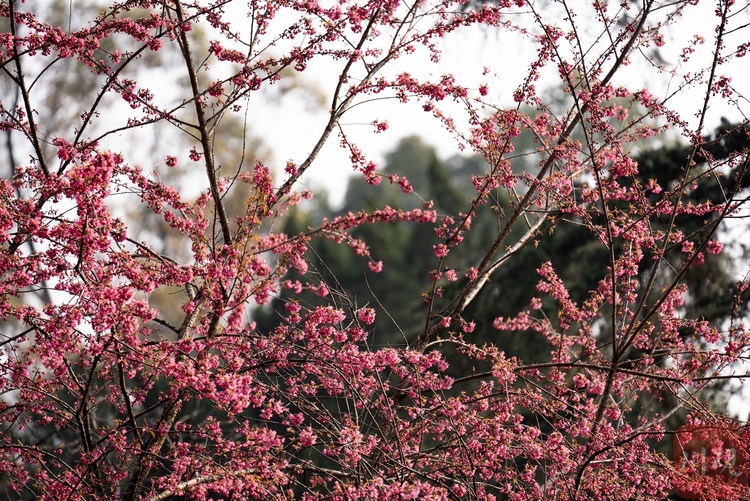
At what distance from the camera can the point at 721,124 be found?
7898 mm

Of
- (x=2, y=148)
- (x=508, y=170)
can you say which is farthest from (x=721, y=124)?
(x=2, y=148)

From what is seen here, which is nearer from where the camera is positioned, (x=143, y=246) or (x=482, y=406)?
(x=143, y=246)

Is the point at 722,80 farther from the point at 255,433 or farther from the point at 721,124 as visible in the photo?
the point at 721,124

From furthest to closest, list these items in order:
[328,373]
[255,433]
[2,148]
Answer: [2,148], [328,373], [255,433]

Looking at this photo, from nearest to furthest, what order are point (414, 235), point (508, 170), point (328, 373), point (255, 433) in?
point (255, 433) < point (328, 373) < point (508, 170) < point (414, 235)

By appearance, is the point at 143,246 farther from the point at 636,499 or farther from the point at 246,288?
the point at 636,499

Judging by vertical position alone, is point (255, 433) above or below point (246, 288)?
below

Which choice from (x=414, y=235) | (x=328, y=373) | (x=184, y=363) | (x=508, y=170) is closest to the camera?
(x=184, y=363)

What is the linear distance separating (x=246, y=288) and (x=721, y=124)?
6295 millimetres

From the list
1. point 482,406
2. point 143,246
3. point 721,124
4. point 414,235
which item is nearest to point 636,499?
point 482,406

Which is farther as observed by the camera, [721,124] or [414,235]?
[414,235]

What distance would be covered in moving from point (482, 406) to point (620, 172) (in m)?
1.37

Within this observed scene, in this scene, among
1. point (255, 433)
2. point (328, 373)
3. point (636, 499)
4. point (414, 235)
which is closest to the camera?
point (255, 433)

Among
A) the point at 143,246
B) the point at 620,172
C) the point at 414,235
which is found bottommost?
the point at 143,246
